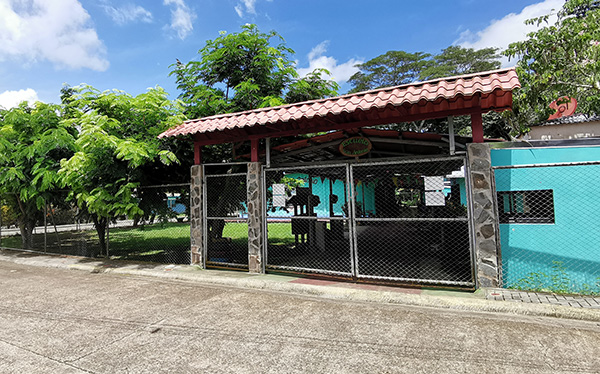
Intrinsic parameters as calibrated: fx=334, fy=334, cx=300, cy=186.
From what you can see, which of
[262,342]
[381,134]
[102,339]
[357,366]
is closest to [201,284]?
[102,339]

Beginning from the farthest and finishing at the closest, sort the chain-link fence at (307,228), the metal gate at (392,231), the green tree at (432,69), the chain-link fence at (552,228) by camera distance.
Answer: the green tree at (432,69)
the chain-link fence at (307,228)
the metal gate at (392,231)
the chain-link fence at (552,228)

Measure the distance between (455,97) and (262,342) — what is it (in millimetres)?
4340

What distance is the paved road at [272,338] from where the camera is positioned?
10.9ft

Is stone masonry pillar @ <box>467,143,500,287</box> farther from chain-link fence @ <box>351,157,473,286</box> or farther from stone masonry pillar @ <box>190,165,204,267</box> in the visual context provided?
stone masonry pillar @ <box>190,165,204,267</box>

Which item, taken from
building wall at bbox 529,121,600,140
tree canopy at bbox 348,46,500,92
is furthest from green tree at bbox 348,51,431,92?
building wall at bbox 529,121,600,140

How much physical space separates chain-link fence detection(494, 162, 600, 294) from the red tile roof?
1261mm

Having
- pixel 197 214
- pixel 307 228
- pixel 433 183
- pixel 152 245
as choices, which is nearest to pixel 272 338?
pixel 433 183

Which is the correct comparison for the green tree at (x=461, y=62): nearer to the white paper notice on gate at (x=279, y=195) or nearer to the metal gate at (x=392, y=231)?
the metal gate at (x=392, y=231)

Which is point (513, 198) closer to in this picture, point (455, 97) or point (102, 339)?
point (455, 97)

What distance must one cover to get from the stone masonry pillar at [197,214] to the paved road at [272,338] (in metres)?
2.04

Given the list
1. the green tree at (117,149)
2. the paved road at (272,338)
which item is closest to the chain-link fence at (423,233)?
the paved road at (272,338)

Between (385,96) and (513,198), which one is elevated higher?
(385,96)

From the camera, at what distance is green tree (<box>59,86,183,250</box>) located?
7.52 meters

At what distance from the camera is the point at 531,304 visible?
4.62 m
